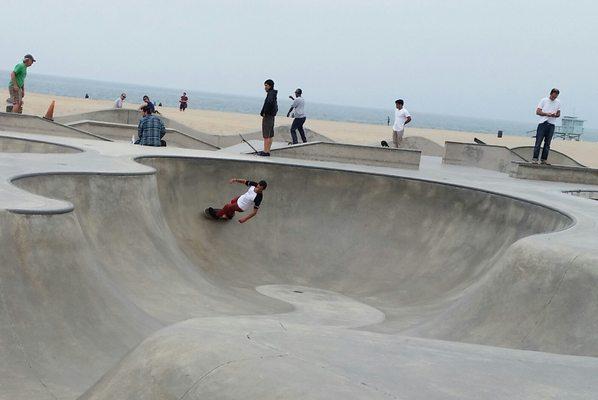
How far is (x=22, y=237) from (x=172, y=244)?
5275 millimetres

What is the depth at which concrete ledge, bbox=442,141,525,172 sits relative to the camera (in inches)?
1022

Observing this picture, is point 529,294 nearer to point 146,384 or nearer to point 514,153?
point 146,384

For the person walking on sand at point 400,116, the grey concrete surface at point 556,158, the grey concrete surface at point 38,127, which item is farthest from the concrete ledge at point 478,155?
the grey concrete surface at point 38,127

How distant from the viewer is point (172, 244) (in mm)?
12680

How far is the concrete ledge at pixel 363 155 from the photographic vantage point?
20703 millimetres

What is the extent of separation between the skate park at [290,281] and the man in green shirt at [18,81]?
3800mm

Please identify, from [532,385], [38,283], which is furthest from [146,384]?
[38,283]

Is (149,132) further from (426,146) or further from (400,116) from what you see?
(426,146)

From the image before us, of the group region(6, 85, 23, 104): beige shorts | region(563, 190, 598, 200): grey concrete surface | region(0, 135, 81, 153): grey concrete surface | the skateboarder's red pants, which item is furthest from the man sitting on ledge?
region(563, 190, 598, 200): grey concrete surface

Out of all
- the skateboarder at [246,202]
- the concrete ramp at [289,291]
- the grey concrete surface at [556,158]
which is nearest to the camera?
the concrete ramp at [289,291]

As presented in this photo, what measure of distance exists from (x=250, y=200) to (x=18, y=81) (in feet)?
33.1

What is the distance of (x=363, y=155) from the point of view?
2106 centimetres

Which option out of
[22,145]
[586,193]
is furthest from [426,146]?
[22,145]

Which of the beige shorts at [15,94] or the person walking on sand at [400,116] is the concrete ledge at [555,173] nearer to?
the person walking on sand at [400,116]
